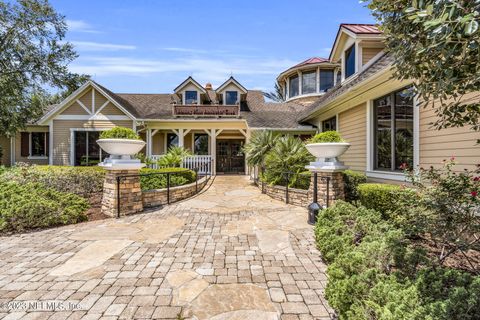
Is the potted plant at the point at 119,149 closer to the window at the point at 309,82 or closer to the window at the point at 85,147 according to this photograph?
the window at the point at 85,147

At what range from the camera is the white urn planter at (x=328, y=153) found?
593 cm

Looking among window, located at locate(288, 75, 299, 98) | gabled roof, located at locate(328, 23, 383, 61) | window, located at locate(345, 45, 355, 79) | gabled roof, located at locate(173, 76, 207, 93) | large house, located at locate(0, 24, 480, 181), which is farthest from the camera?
window, located at locate(288, 75, 299, 98)

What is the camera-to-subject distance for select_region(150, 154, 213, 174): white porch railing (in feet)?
44.4

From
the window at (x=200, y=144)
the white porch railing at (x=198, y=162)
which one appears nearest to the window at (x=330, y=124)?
the white porch railing at (x=198, y=162)

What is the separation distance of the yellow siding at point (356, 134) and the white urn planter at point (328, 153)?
2348mm

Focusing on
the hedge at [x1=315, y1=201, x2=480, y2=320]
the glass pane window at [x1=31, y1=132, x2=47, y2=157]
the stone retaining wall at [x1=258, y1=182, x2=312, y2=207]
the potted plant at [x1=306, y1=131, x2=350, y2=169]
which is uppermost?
the glass pane window at [x1=31, y1=132, x2=47, y2=157]

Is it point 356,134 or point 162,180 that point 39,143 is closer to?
point 162,180

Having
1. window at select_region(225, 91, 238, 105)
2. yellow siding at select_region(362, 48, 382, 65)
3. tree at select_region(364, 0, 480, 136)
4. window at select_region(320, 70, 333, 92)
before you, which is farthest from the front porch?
tree at select_region(364, 0, 480, 136)

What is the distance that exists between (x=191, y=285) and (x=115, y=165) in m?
4.14

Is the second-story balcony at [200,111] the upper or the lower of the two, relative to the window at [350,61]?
lower

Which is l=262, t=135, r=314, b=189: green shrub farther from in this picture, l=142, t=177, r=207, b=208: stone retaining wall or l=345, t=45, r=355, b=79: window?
l=345, t=45, r=355, b=79: window

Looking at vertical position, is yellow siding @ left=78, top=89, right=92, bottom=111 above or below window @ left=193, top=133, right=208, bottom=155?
above

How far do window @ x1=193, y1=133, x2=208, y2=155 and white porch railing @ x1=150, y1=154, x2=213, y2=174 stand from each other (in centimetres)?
257

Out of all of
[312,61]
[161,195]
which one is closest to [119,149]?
[161,195]
